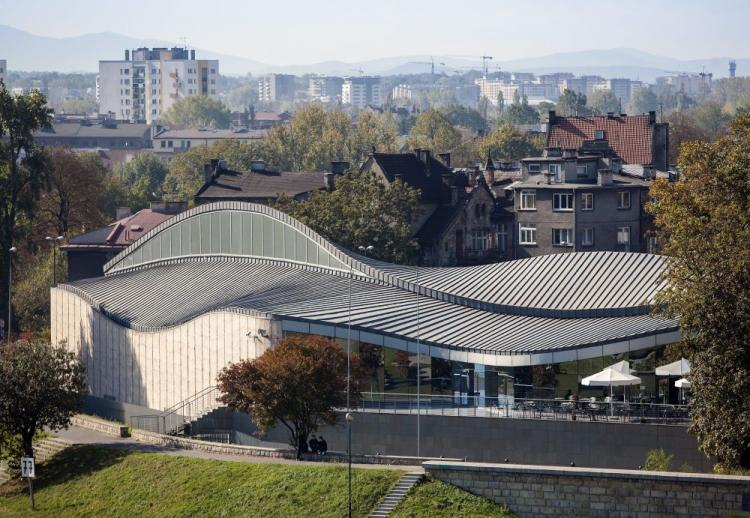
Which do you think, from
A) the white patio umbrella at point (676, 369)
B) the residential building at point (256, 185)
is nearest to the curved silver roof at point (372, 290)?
the white patio umbrella at point (676, 369)

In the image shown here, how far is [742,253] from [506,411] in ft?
41.6

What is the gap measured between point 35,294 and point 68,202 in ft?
79.7

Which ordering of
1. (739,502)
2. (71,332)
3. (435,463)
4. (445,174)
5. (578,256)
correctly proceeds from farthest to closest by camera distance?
(445,174), (71,332), (578,256), (435,463), (739,502)

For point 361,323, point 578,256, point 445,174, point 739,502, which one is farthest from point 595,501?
point 445,174

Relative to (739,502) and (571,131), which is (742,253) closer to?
(739,502)

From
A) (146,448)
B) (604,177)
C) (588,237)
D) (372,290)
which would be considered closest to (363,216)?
(588,237)

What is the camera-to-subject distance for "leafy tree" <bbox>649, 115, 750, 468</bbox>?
212ft

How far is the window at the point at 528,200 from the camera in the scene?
13362 centimetres

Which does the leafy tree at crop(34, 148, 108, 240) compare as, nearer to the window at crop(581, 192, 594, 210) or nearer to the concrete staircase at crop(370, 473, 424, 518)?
the window at crop(581, 192, 594, 210)

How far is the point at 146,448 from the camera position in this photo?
78.5 metres

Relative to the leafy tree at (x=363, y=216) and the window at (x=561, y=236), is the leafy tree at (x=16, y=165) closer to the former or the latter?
the leafy tree at (x=363, y=216)

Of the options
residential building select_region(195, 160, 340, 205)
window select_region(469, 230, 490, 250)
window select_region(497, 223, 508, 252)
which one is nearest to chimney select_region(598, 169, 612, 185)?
window select_region(469, 230, 490, 250)

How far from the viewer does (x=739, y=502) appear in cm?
6031

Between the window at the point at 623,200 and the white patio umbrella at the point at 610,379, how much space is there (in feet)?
197
